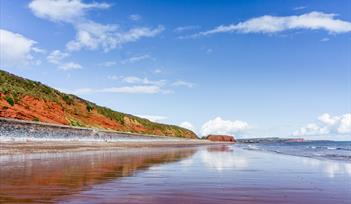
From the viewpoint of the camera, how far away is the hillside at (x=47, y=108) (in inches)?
1862

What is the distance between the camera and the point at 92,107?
84.9 m

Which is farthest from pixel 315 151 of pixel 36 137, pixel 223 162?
pixel 36 137

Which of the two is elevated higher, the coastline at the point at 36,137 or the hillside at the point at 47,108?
the hillside at the point at 47,108

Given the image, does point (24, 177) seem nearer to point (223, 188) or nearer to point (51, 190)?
point (51, 190)

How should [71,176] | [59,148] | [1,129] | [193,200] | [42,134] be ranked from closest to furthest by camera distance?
[193,200]
[71,176]
[1,129]
[59,148]
[42,134]

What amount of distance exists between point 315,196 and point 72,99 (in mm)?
72821

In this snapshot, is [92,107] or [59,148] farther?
[92,107]

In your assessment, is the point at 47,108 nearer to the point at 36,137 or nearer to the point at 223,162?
the point at 36,137

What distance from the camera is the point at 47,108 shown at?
59312 mm

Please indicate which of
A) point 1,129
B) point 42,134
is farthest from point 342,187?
point 42,134

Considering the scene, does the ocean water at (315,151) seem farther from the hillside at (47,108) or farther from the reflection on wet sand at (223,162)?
the hillside at (47,108)

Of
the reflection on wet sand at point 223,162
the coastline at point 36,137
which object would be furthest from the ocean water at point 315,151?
the coastline at point 36,137

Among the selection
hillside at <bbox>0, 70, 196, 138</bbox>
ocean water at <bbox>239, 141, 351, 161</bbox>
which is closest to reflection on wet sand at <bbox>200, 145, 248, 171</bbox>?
ocean water at <bbox>239, 141, 351, 161</bbox>

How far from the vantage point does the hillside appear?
47306 millimetres
